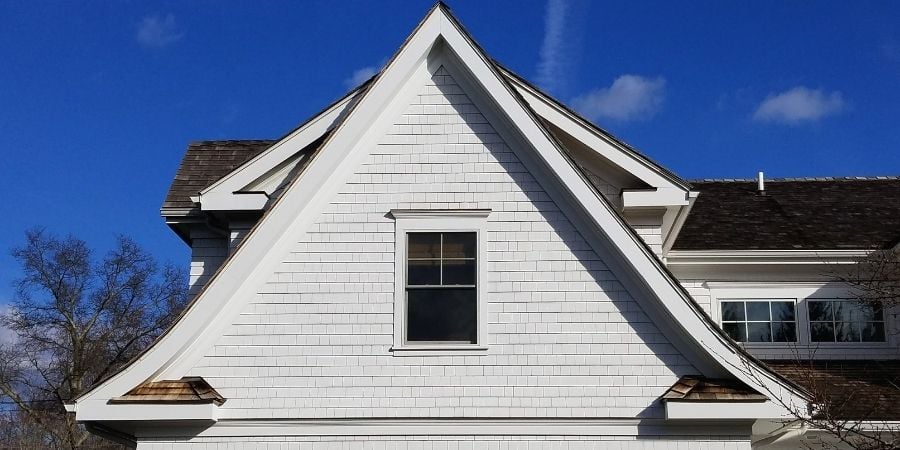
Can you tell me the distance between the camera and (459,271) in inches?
483

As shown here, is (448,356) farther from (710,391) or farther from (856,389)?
→ (856,389)

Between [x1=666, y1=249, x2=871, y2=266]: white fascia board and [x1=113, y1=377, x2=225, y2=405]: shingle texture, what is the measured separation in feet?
24.4

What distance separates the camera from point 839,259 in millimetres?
15422

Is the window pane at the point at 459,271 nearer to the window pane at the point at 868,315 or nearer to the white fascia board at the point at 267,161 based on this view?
the white fascia board at the point at 267,161

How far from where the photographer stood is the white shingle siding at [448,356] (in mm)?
11797

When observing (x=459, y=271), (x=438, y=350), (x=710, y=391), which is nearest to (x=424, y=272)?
(x=459, y=271)

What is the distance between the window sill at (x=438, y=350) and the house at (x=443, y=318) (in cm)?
3

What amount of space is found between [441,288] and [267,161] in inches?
129

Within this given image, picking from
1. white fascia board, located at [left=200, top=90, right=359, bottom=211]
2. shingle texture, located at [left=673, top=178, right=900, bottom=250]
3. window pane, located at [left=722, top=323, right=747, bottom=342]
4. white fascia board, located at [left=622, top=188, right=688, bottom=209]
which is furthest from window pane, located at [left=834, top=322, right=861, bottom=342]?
white fascia board, located at [left=200, top=90, right=359, bottom=211]

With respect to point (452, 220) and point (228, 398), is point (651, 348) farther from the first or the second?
point (228, 398)

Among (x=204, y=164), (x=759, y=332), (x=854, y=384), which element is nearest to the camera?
(x=854, y=384)

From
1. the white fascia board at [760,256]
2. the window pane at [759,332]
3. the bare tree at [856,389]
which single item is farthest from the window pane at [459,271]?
the window pane at [759,332]

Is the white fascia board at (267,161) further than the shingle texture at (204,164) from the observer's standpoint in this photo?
No

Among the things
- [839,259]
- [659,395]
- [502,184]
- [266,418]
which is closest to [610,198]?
[502,184]
